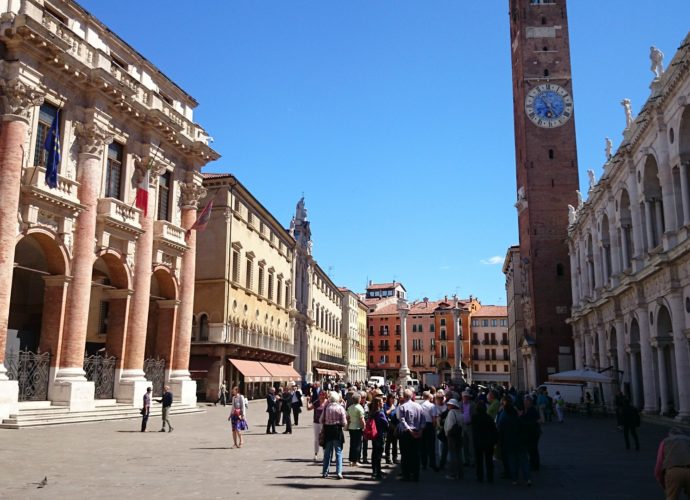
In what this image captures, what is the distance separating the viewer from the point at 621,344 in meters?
35.8

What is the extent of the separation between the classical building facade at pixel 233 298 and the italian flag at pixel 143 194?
37.9 feet

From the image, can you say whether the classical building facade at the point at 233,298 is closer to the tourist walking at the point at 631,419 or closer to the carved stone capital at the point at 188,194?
the carved stone capital at the point at 188,194

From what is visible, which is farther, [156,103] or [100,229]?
[156,103]

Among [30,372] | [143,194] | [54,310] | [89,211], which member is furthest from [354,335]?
[30,372]

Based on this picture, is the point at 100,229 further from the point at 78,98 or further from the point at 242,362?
the point at 242,362

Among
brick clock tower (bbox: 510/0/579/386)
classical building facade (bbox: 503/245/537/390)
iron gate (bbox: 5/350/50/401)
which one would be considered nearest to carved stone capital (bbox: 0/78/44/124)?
iron gate (bbox: 5/350/50/401)

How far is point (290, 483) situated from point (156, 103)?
22.0m

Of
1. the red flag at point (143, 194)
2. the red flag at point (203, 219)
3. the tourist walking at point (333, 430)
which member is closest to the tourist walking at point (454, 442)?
the tourist walking at point (333, 430)

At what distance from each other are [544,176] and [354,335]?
4647cm

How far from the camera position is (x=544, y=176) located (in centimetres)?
5709

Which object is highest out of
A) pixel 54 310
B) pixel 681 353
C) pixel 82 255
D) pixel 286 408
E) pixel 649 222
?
pixel 649 222

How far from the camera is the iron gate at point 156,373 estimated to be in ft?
93.8

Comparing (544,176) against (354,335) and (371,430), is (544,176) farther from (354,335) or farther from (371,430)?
(371,430)

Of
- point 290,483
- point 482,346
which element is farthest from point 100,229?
point 482,346
